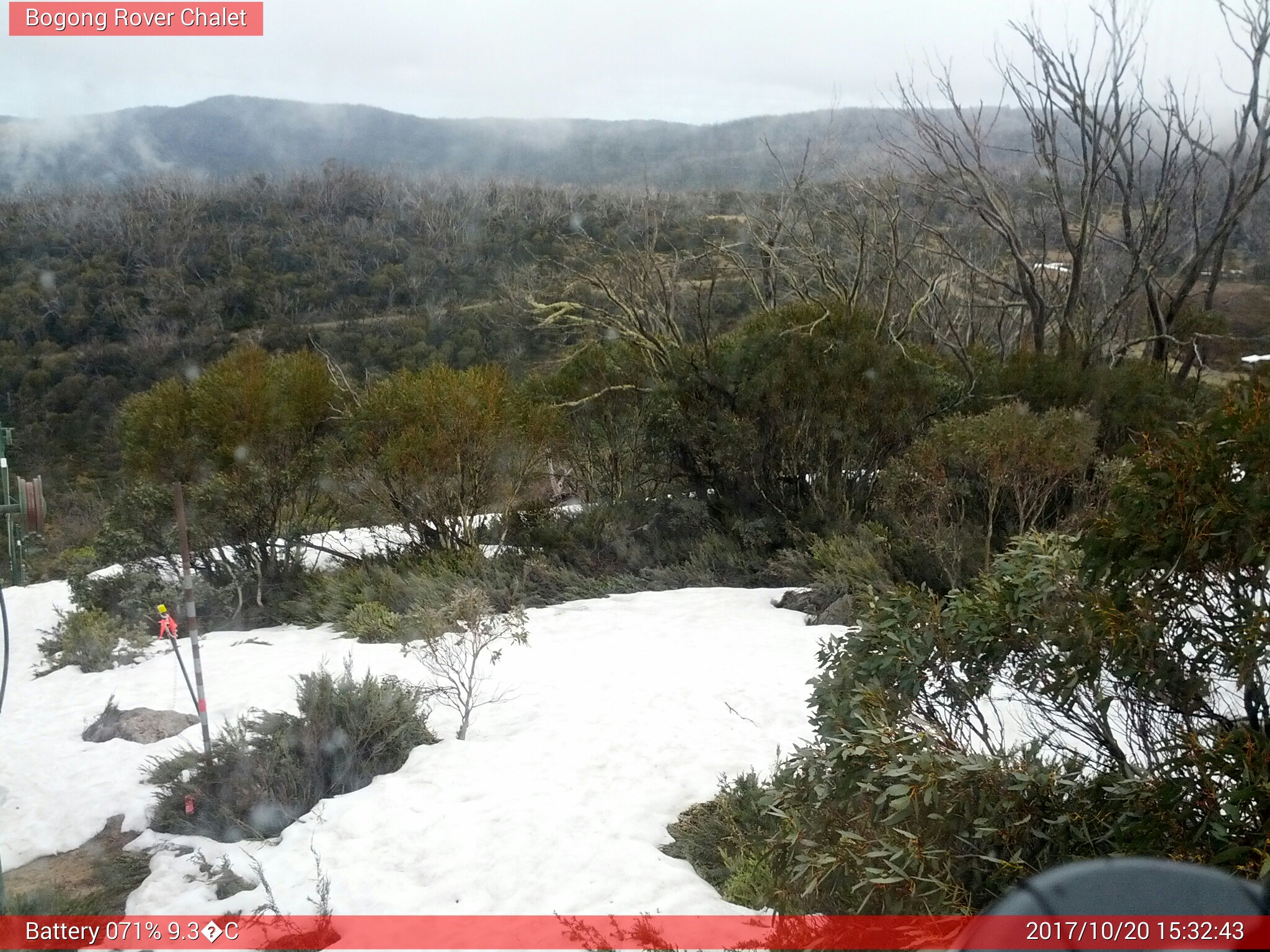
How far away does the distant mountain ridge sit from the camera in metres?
12.0

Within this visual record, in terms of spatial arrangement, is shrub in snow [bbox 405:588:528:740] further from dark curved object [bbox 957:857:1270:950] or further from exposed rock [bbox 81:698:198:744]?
dark curved object [bbox 957:857:1270:950]

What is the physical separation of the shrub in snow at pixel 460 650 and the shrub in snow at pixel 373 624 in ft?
5.19

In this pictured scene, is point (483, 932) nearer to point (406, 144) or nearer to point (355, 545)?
point (355, 545)

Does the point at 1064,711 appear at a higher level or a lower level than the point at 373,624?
higher

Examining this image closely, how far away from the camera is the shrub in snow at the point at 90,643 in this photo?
8070 millimetres

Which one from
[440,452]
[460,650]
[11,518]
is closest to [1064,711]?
[11,518]

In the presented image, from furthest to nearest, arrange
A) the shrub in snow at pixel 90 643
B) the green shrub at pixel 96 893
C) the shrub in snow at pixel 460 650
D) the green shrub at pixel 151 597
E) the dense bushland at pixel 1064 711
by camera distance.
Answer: the green shrub at pixel 151 597, the shrub in snow at pixel 90 643, the shrub in snow at pixel 460 650, the green shrub at pixel 96 893, the dense bushland at pixel 1064 711

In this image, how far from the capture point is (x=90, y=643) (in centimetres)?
823

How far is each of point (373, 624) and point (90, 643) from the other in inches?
95.1

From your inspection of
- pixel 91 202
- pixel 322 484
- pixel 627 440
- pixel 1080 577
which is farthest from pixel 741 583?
pixel 91 202

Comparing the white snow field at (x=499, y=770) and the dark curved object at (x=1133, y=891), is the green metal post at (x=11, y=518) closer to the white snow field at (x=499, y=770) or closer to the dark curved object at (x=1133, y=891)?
the white snow field at (x=499, y=770)

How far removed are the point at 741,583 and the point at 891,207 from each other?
7407 mm

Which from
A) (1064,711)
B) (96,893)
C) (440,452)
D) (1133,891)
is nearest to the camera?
(1133,891)

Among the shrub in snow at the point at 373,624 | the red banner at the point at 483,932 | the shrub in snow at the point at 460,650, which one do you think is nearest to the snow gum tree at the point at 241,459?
the shrub in snow at the point at 373,624
